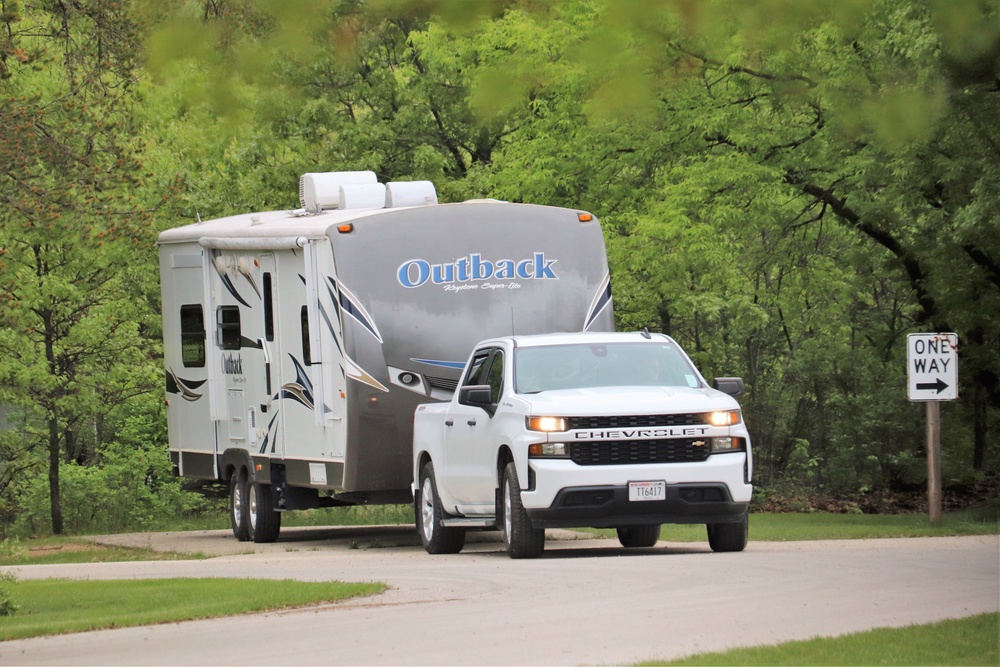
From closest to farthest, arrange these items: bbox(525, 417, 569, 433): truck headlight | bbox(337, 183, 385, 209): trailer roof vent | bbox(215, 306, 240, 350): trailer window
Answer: bbox(525, 417, 569, 433): truck headlight
bbox(337, 183, 385, 209): trailer roof vent
bbox(215, 306, 240, 350): trailer window

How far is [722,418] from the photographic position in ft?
48.8

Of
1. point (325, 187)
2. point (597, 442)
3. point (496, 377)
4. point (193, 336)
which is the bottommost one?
point (597, 442)

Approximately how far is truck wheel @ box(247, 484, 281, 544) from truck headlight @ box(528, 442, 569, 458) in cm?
661

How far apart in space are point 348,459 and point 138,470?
70.1 feet

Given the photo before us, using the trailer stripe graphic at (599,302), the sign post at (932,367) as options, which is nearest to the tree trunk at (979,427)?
the sign post at (932,367)

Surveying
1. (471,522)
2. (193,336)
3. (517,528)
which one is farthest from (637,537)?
(193,336)

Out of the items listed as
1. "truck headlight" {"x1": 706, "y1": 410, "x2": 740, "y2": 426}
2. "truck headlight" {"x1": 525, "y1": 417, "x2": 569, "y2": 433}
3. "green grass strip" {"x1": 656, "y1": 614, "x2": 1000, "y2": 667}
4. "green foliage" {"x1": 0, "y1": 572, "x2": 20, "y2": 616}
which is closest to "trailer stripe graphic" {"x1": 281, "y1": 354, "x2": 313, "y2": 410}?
"truck headlight" {"x1": 525, "y1": 417, "x2": 569, "y2": 433}

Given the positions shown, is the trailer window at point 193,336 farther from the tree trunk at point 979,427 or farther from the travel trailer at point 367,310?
the tree trunk at point 979,427

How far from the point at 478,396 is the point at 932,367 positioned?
8653mm

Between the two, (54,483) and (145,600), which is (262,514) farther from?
(54,483)

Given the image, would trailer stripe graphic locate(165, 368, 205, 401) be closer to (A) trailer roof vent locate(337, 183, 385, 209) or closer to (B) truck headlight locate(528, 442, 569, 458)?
(A) trailer roof vent locate(337, 183, 385, 209)

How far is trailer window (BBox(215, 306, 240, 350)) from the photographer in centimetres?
2088

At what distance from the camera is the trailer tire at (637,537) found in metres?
17.2

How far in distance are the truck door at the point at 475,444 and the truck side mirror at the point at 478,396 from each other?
0.53 feet
